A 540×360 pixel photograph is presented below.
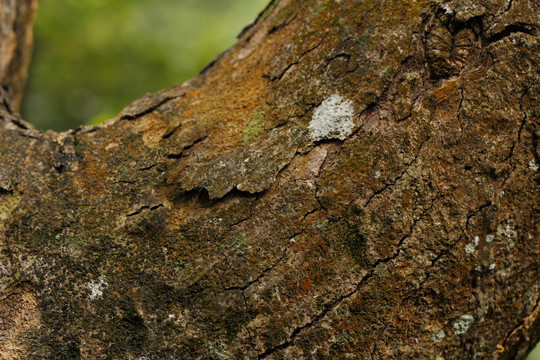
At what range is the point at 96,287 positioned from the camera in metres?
1.29

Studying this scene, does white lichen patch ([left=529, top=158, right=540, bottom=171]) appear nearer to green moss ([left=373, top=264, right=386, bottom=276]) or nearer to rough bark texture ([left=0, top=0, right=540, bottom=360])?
rough bark texture ([left=0, top=0, right=540, bottom=360])

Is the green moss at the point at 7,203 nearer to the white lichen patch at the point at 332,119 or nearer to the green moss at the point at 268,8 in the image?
the white lichen patch at the point at 332,119

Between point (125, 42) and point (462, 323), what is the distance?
470 centimetres

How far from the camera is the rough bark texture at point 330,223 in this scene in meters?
1.26

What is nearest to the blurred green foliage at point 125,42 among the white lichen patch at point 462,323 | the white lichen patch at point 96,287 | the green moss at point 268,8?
the green moss at point 268,8

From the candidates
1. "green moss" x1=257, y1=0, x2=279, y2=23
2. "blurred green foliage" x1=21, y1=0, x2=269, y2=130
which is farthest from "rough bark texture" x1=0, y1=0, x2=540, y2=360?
"blurred green foliage" x1=21, y1=0, x2=269, y2=130

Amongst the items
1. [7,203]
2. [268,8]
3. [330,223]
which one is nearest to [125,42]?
[268,8]

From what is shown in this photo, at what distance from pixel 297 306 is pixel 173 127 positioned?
2.54 feet

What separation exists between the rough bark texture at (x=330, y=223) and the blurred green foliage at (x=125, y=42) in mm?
3243

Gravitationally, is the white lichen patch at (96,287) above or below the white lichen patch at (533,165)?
above

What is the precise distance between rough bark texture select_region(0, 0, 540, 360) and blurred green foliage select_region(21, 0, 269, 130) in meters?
3.24

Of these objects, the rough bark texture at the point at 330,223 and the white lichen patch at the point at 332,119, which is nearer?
the rough bark texture at the point at 330,223

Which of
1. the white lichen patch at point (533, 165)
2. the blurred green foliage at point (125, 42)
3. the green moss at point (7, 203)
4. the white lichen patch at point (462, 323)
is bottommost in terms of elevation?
the white lichen patch at point (462, 323)

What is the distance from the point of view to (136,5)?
4.90 metres
